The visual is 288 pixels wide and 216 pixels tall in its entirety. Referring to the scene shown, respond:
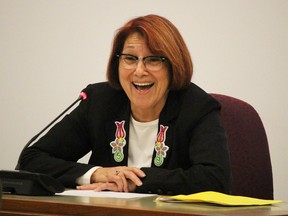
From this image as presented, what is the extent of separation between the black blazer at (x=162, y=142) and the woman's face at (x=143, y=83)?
64mm

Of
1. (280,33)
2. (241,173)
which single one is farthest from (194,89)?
(280,33)

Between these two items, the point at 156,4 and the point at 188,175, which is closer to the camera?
the point at 188,175

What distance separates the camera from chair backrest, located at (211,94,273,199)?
257cm

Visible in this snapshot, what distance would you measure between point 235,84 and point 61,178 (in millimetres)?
1499

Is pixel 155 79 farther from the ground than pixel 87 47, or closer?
closer

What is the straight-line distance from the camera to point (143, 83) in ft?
8.38

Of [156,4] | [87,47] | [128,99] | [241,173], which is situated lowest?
[241,173]

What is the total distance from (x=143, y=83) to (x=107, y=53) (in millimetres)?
1231

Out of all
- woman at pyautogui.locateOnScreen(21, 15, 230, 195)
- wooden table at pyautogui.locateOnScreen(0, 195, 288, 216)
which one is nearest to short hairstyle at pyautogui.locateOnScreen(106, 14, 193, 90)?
woman at pyautogui.locateOnScreen(21, 15, 230, 195)

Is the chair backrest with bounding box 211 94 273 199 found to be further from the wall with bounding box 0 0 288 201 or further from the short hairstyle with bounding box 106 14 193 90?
the wall with bounding box 0 0 288 201

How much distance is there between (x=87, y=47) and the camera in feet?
12.4

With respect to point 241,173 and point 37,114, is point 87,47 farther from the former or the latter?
point 241,173

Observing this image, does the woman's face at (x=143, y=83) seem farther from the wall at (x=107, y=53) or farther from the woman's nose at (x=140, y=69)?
the wall at (x=107, y=53)

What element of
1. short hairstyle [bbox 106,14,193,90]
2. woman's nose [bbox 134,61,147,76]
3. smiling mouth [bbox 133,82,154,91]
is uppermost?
short hairstyle [bbox 106,14,193,90]
